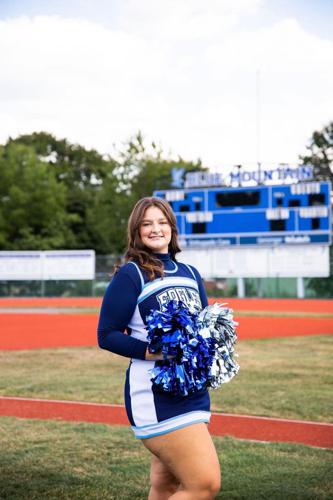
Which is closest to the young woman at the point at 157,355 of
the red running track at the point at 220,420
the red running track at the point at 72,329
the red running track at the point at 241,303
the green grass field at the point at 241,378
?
the red running track at the point at 220,420

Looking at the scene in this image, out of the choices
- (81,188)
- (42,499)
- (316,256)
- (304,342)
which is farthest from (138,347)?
(81,188)

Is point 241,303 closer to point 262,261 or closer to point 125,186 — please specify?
point 262,261

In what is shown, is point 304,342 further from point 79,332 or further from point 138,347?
point 138,347

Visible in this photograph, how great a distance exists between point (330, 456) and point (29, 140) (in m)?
62.2

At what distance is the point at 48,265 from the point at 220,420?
28462mm

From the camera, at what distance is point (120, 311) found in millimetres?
3490

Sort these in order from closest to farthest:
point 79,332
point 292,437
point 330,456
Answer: point 330,456 < point 292,437 < point 79,332

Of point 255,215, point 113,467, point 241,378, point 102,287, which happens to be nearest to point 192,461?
point 113,467

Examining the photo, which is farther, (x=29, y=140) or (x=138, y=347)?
(x=29, y=140)

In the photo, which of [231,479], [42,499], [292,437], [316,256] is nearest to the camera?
[42,499]

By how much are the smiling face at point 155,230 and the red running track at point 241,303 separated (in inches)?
933

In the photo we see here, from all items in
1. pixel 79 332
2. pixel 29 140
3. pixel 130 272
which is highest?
pixel 29 140

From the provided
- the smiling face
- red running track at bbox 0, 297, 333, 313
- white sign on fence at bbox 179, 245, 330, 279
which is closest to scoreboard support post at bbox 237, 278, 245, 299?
red running track at bbox 0, 297, 333, 313

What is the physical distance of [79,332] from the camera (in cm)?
1877
